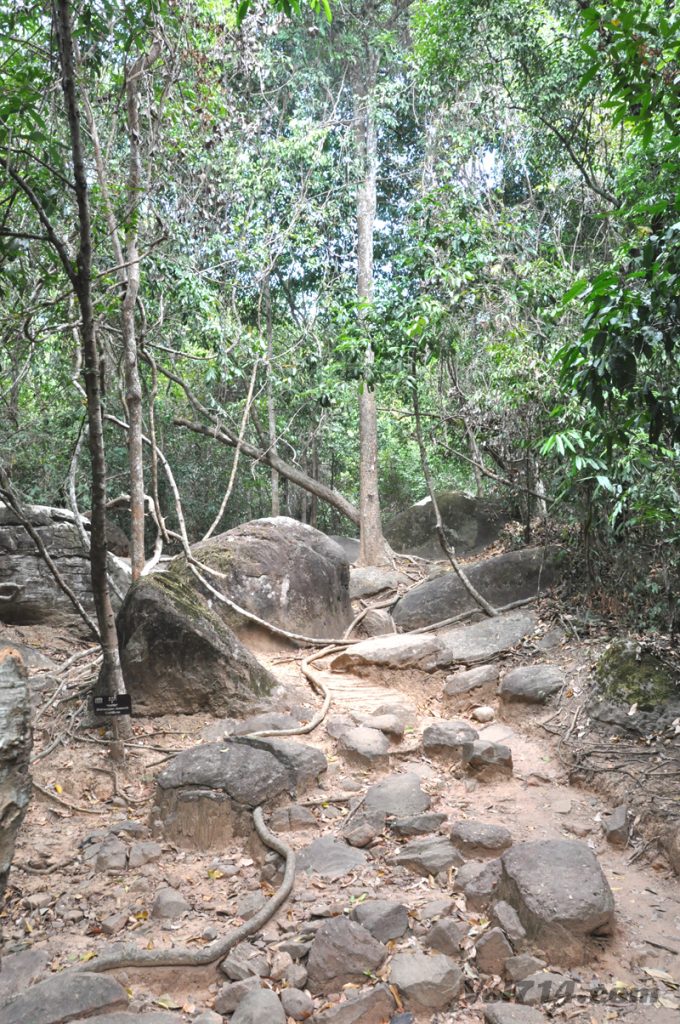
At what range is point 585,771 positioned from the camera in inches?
192

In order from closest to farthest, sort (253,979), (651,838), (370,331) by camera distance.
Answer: (253,979) → (651,838) → (370,331)

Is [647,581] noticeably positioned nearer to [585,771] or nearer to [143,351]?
[585,771]

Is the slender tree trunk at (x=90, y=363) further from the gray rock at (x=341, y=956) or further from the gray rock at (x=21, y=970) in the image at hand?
the gray rock at (x=341, y=956)

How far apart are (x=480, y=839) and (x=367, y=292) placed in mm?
9721

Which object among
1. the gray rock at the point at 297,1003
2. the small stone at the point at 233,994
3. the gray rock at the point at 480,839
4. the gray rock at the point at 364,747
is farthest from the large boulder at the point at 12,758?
the gray rock at the point at 364,747

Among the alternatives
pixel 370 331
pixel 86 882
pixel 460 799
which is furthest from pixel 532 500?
pixel 86 882

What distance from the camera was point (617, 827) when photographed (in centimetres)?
417

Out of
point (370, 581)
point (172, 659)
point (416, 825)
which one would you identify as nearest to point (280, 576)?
point (172, 659)

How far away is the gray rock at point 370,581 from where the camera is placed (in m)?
10.5

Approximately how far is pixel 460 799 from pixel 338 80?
42.5ft

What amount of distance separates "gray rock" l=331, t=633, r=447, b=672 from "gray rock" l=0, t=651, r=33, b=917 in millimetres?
4308

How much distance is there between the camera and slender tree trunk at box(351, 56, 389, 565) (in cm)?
1208

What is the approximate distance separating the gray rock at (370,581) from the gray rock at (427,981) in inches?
283

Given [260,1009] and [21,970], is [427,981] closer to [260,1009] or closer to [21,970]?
[260,1009]
